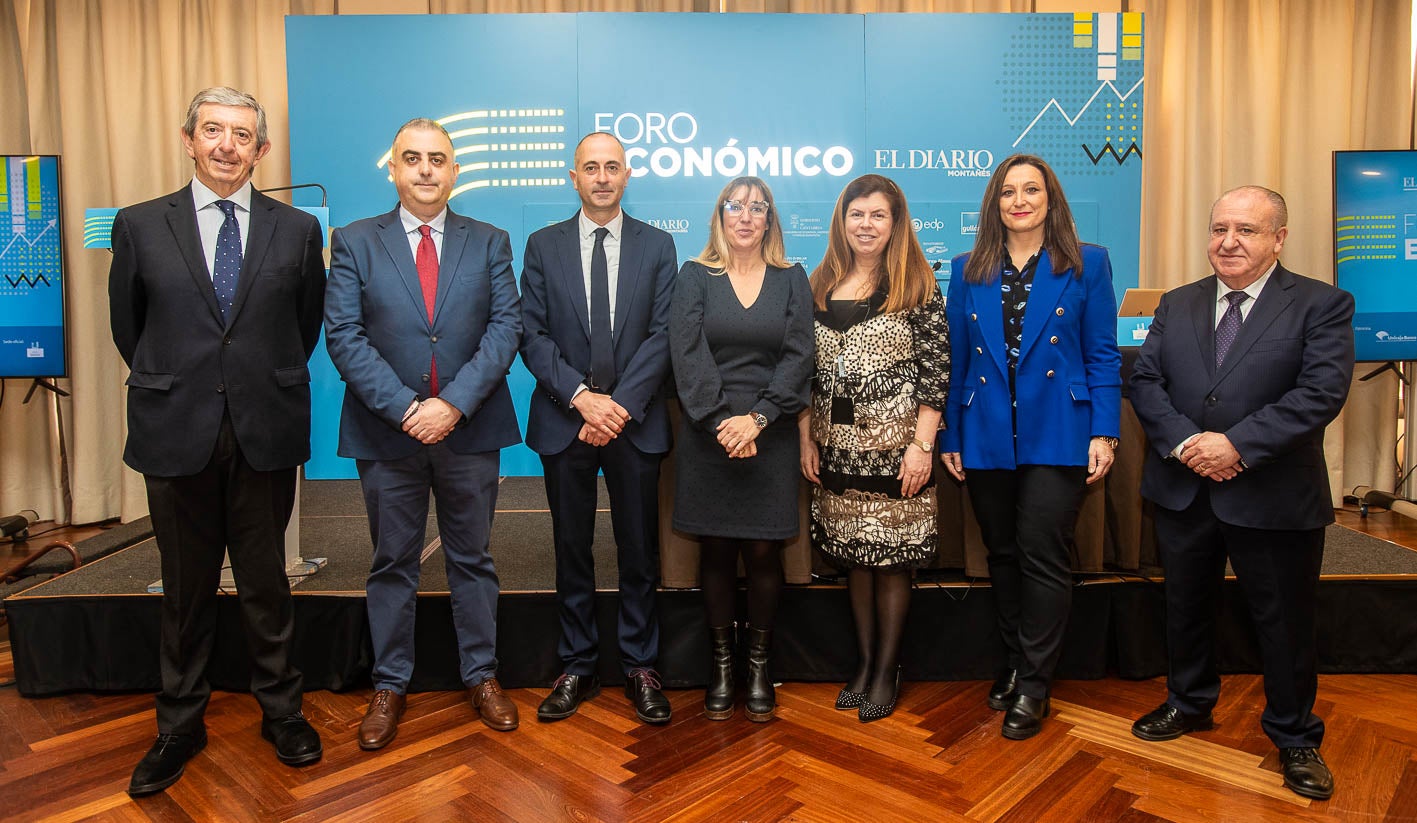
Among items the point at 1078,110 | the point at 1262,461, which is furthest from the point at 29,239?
the point at 1078,110

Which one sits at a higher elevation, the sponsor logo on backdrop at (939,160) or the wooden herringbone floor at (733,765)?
the sponsor logo on backdrop at (939,160)

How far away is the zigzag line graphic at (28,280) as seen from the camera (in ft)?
15.6

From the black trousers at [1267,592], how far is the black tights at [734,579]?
3.67 ft

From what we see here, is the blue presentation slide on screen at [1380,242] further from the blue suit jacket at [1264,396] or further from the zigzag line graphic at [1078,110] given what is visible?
the blue suit jacket at [1264,396]

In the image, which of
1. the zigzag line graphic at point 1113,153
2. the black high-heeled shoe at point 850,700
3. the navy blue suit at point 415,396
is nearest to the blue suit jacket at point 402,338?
the navy blue suit at point 415,396

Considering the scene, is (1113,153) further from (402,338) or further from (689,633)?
(402,338)

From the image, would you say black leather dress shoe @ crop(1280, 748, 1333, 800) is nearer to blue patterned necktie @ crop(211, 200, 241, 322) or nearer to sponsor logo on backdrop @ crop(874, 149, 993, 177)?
blue patterned necktie @ crop(211, 200, 241, 322)

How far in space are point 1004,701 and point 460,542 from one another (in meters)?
1.75

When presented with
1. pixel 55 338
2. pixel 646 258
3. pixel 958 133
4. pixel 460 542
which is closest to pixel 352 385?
pixel 460 542

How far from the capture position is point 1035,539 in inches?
97.2

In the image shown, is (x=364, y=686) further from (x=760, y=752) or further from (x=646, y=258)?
(x=646, y=258)

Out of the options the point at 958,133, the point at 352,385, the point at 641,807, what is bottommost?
the point at 641,807

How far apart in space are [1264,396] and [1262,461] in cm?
18

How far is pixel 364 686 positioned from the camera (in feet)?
9.50
